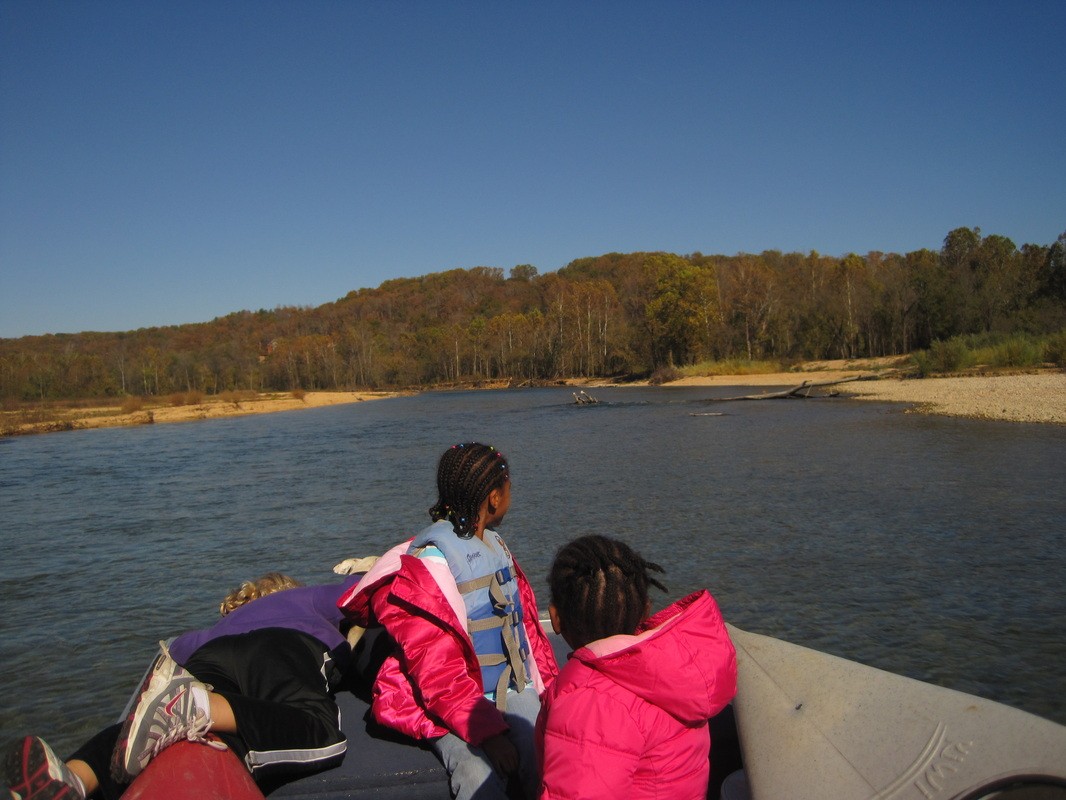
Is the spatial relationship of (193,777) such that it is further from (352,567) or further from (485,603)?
(352,567)

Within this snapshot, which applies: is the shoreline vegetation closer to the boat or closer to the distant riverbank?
the distant riverbank

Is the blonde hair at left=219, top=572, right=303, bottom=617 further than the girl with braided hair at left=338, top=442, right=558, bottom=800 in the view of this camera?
Yes

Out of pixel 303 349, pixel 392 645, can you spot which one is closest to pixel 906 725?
pixel 392 645

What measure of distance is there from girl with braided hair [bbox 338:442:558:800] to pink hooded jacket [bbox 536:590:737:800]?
26.1 inches

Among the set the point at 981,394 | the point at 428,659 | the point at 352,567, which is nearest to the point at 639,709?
the point at 428,659

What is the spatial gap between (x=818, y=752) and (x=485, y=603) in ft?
3.89

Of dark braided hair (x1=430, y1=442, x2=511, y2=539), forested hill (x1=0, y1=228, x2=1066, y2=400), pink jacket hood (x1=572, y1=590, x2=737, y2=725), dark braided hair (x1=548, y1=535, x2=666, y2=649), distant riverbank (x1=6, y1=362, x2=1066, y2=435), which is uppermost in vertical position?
forested hill (x1=0, y1=228, x2=1066, y2=400)

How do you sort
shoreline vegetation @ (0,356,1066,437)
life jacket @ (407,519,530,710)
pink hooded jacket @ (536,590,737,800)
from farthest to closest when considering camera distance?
1. shoreline vegetation @ (0,356,1066,437)
2. life jacket @ (407,519,530,710)
3. pink hooded jacket @ (536,590,737,800)

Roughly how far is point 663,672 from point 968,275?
55.7m

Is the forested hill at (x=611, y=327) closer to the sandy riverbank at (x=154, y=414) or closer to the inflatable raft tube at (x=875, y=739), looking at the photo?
the sandy riverbank at (x=154, y=414)

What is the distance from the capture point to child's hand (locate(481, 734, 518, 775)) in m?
2.66

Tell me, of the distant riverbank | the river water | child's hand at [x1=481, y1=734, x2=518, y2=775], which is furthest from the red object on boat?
the distant riverbank

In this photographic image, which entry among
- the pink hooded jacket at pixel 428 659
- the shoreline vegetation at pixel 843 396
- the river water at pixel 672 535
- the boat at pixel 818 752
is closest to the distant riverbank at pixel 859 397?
the shoreline vegetation at pixel 843 396

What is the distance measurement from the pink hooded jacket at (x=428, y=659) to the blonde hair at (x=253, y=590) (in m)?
1.32
